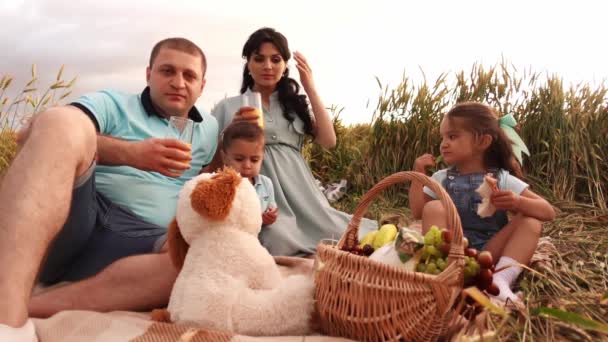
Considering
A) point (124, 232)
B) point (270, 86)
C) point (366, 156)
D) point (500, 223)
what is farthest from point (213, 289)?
point (366, 156)

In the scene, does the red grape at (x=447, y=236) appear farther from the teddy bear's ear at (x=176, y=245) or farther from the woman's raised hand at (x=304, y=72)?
the woman's raised hand at (x=304, y=72)

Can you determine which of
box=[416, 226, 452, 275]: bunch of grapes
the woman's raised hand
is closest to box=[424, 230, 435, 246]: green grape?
box=[416, 226, 452, 275]: bunch of grapes

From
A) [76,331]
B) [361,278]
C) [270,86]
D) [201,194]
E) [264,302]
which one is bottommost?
[76,331]

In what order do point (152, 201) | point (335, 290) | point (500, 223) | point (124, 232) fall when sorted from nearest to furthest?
point (335, 290), point (124, 232), point (152, 201), point (500, 223)

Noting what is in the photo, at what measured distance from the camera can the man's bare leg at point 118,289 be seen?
249cm

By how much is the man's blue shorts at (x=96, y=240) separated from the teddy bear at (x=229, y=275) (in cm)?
48

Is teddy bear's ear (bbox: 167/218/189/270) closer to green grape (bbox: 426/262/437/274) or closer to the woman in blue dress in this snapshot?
green grape (bbox: 426/262/437/274)

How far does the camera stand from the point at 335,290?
6.82 ft

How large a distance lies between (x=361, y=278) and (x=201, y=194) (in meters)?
0.64

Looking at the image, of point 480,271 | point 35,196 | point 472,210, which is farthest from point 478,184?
point 35,196

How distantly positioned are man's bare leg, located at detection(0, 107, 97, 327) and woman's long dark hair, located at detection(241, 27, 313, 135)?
2017 millimetres

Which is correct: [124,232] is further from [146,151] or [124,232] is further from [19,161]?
[19,161]

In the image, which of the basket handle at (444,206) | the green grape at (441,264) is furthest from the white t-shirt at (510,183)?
the green grape at (441,264)

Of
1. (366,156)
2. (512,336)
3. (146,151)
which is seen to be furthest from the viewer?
(366,156)
